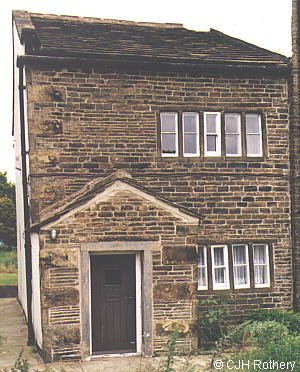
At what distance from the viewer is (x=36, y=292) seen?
44.4ft

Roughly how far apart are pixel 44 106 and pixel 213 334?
6338mm

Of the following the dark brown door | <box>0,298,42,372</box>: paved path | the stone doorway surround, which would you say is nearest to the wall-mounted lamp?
the stone doorway surround

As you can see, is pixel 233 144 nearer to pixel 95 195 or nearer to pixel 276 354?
pixel 95 195

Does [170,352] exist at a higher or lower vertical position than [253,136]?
lower

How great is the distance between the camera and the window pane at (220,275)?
14.5m

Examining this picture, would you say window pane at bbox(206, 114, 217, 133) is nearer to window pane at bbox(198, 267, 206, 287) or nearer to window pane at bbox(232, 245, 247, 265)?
window pane at bbox(232, 245, 247, 265)

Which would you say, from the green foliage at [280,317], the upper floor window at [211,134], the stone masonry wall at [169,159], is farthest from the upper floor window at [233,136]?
the green foliage at [280,317]

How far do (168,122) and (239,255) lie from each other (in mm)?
3651

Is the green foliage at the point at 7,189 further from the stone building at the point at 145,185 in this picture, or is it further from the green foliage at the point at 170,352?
the green foliage at the point at 170,352

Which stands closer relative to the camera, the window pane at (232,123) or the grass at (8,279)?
the window pane at (232,123)

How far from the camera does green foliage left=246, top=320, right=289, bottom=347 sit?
457 inches

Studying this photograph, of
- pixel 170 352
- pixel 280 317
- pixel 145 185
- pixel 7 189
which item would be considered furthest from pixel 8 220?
pixel 170 352

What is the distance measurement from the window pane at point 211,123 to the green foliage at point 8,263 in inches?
732

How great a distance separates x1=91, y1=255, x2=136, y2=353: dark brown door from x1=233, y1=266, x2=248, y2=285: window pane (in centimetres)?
292
